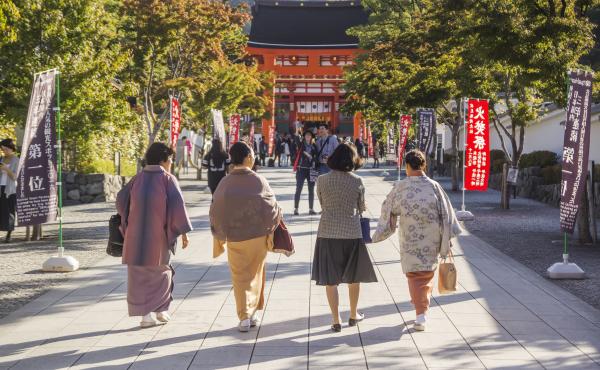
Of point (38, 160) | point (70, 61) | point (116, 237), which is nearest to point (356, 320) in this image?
point (116, 237)

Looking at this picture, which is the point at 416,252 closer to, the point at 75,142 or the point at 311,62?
the point at 75,142

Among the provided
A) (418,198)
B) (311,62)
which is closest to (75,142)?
(418,198)

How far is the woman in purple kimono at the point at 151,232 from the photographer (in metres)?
6.89

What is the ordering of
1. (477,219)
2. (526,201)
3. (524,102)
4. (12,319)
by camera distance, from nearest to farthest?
(12,319) < (477,219) < (524,102) < (526,201)

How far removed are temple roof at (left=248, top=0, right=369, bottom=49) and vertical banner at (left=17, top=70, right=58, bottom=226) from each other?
175ft

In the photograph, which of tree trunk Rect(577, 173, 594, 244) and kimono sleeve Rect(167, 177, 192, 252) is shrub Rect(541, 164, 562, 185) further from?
kimono sleeve Rect(167, 177, 192, 252)

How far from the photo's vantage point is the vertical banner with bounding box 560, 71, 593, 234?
10.5 metres

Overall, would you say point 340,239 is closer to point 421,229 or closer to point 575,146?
point 421,229

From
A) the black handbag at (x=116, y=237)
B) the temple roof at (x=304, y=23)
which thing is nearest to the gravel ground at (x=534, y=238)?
the black handbag at (x=116, y=237)

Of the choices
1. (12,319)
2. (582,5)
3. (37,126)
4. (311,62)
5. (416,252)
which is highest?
(311,62)

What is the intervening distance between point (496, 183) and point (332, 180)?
20960 mm

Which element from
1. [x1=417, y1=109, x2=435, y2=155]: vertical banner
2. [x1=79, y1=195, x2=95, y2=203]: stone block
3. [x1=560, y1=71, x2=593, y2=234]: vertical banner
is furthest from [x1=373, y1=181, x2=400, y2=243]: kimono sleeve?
[x1=417, y1=109, x2=435, y2=155]: vertical banner

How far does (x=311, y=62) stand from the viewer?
209 ft

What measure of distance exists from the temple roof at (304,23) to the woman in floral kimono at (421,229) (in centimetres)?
5690
